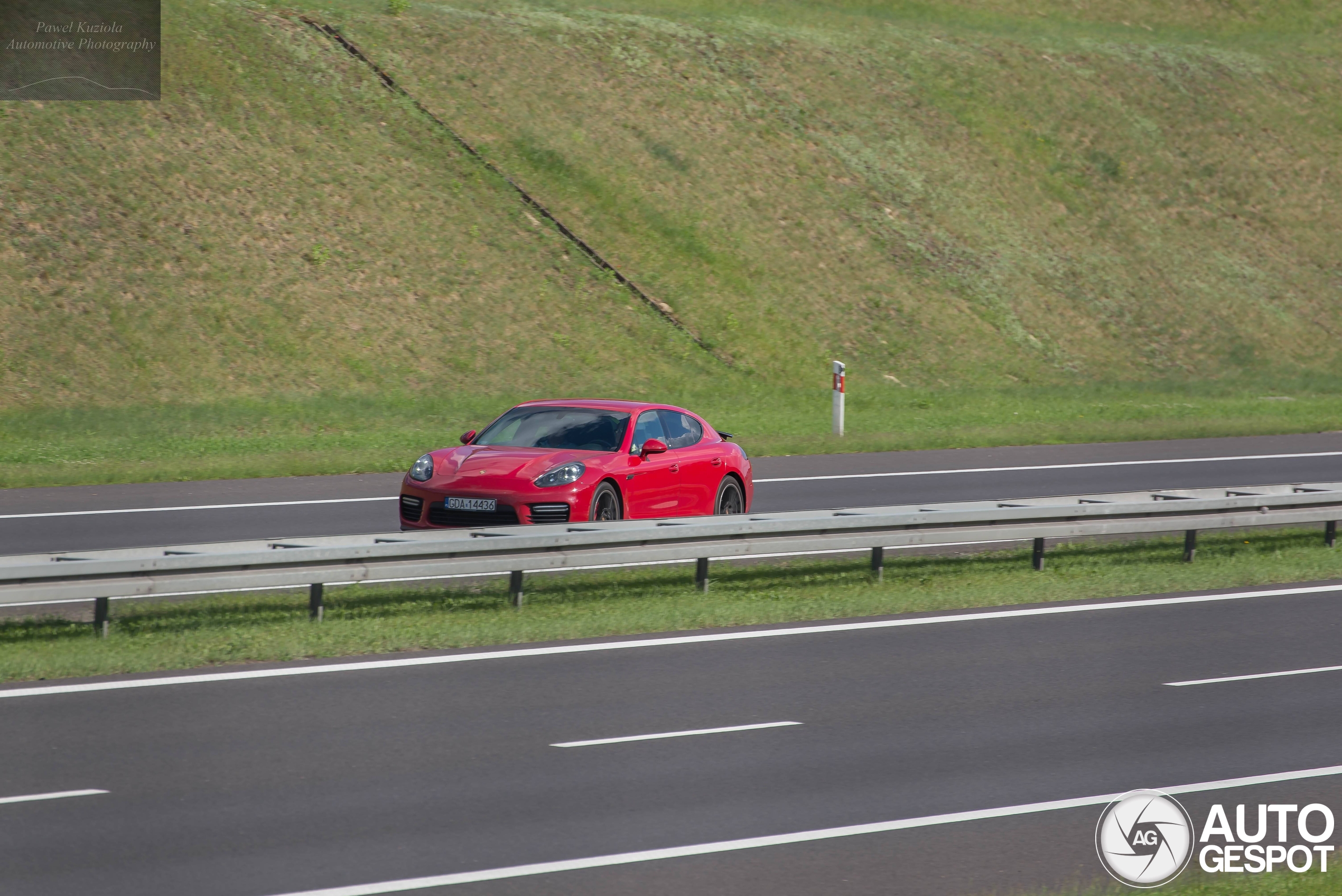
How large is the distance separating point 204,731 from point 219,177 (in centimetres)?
2317

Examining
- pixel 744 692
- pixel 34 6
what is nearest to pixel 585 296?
pixel 34 6

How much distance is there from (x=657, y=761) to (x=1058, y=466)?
52.9 ft

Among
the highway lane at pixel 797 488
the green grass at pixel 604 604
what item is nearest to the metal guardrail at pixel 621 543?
the green grass at pixel 604 604

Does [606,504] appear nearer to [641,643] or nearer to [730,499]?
[730,499]

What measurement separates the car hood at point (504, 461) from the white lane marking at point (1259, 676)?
5913 mm

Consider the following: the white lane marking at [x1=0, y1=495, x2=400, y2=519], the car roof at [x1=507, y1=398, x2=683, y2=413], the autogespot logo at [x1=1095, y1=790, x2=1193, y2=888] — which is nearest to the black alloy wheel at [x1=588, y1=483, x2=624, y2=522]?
the car roof at [x1=507, y1=398, x2=683, y2=413]

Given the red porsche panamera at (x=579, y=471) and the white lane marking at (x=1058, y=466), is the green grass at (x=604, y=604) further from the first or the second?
the white lane marking at (x=1058, y=466)

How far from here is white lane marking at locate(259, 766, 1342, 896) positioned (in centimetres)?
575

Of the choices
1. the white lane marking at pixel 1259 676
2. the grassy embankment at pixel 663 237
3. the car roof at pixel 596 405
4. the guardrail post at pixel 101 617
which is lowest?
the white lane marking at pixel 1259 676

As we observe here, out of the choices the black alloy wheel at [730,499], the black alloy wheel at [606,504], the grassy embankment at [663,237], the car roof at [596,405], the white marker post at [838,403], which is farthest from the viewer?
the white marker post at [838,403]

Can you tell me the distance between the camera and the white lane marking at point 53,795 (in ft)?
22.2

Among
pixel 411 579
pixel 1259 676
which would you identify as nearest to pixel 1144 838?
pixel 1259 676

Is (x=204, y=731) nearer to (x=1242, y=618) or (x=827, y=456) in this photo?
(x=1242, y=618)

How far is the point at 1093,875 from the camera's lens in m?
6.19
